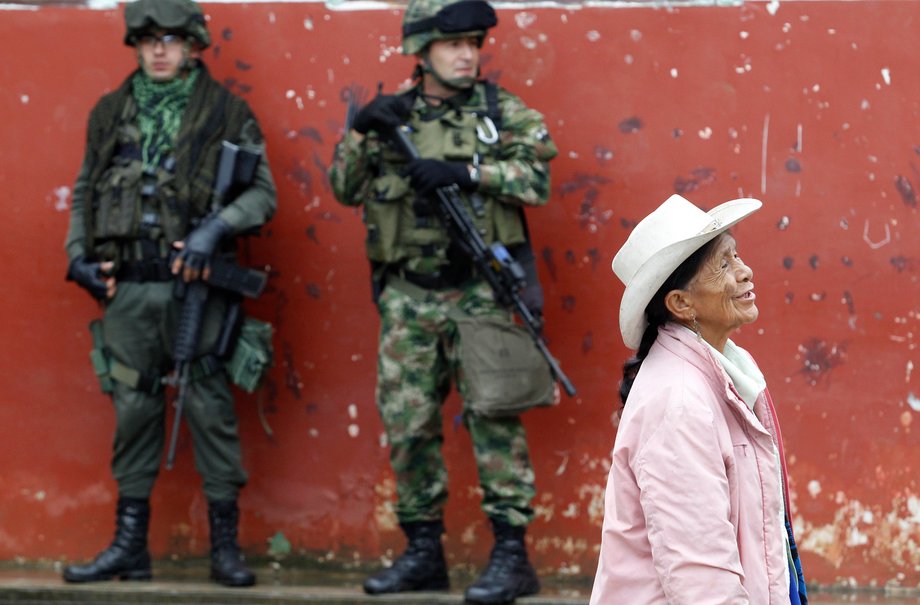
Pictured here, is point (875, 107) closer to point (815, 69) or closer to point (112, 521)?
point (815, 69)

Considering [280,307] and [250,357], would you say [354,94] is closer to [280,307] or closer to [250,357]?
[280,307]

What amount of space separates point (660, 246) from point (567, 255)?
2.71 m

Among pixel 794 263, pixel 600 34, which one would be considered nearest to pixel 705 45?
pixel 600 34

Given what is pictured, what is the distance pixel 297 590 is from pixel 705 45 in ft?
8.57

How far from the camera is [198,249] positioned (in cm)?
550

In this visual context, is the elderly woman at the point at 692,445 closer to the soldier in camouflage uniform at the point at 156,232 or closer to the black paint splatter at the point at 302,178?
the soldier in camouflage uniform at the point at 156,232

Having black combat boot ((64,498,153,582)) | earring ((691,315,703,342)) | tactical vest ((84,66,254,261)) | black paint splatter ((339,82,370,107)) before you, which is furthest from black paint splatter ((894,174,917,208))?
black combat boot ((64,498,153,582))

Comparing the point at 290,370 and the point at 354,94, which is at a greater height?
the point at 354,94

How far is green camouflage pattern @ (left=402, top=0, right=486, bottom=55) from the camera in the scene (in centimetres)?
543

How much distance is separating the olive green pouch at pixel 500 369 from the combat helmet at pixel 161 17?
1.55 meters

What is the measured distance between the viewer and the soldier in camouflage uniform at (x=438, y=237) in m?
5.40

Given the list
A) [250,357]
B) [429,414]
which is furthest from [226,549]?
[429,414]

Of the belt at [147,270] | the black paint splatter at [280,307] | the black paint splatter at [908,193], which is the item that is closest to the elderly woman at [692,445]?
the black paint splatter at [908,193]

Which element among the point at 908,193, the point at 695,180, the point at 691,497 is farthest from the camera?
the point at 695,180
